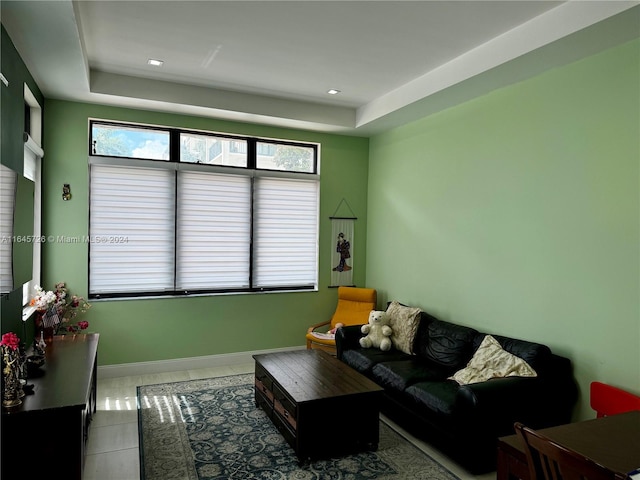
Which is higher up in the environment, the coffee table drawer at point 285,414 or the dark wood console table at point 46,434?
the dark wood console table at point 46,434

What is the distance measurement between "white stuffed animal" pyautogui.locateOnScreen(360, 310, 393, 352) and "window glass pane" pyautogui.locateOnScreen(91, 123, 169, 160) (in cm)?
291

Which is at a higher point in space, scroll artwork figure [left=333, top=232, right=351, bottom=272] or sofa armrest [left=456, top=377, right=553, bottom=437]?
scroll artwork figure [left=333, top=232, right=351, bottom=272]

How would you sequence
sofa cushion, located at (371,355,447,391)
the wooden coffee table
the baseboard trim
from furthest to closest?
the baseboard trim
sofa cushion, located at (371,355,447,391)
the wooden coffee table

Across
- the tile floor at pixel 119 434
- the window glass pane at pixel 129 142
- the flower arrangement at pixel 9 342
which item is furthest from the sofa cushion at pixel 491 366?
the window glass pane at pixel 129 142

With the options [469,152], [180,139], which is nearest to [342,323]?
[469,152]

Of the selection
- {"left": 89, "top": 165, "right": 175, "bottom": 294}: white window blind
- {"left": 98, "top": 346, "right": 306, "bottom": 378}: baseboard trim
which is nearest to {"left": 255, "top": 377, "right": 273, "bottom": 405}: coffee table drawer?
{"left": 98, "top": 346, "right": 306, "bottom": 378}: baseboard trim

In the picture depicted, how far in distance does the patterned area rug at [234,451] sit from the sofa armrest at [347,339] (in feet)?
3.25

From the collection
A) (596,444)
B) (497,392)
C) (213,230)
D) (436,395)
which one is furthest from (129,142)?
(596,444)

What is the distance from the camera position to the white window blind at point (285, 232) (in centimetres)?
550

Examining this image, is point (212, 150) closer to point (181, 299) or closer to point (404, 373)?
point (181, 299)

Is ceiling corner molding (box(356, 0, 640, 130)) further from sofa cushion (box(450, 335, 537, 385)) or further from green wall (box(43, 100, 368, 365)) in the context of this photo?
sofa cushion (box(450, 335, 537, 385))

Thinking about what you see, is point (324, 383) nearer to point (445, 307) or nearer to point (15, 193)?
point (445, 307)

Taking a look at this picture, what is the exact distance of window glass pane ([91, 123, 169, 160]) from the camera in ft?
15.5

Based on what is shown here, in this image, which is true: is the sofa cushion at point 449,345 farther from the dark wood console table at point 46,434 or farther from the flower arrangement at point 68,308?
the flower arrangement at point 68,308
